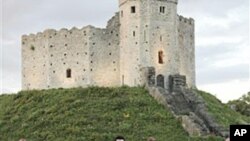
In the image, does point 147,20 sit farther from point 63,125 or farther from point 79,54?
point 63,125

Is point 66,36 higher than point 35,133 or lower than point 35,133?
higher

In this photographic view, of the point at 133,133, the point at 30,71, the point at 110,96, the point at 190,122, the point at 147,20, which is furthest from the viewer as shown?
the point at 30,71

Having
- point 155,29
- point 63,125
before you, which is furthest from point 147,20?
point 63,125

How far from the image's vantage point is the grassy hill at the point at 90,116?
97.0ft

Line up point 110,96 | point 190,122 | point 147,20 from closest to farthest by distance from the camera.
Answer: point 190,122, point 110,96, point 147,20

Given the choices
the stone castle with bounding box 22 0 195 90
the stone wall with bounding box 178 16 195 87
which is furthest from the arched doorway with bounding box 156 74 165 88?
the stone wall with bounding box 178 16 195 87

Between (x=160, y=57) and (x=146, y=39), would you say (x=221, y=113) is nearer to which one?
(x=160, y=57)

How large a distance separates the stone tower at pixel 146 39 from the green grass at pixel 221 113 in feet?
10.8

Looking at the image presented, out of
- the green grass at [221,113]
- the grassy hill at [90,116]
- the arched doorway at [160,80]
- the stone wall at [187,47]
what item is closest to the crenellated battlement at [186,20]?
the stone wall at [187,47]

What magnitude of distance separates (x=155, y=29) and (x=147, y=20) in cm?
80

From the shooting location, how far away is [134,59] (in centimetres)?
3950

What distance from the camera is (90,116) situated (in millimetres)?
32250

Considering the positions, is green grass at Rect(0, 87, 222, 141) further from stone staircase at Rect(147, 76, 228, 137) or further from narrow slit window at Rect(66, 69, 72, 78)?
narrow slit window at Rect(66, 69, 72, 78)

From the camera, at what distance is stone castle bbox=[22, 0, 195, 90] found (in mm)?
39500
